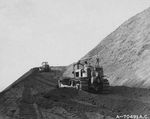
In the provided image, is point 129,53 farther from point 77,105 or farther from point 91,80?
point 77,105

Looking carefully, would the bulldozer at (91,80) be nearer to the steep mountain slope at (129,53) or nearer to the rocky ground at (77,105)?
the rocky ground at (77,105)

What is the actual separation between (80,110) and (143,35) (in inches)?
1042

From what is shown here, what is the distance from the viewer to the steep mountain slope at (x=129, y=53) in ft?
110

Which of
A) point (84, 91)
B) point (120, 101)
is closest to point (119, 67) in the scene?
point (84, 91)

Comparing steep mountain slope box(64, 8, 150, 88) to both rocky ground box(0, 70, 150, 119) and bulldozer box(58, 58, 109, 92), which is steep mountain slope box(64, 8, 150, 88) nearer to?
bulldozer box(58, 58, 109, 92)

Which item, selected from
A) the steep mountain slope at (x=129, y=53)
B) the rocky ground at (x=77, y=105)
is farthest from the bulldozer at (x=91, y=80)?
the steep mountain slope at (x=129, y=53)

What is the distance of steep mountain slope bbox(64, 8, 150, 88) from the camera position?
33.5 m

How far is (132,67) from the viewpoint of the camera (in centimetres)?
3688

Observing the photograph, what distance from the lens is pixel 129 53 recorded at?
140 feet

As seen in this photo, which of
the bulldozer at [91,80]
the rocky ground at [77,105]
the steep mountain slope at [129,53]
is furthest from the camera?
the steep mountain slope at [129,53]

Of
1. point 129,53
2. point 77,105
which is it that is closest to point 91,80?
point 77,105

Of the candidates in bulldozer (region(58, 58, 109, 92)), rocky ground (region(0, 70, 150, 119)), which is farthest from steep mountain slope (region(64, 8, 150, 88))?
rocky ground (region(0, 70, 150, 119))

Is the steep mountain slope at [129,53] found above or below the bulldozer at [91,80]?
above

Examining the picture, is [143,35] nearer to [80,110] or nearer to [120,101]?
[120,101]
